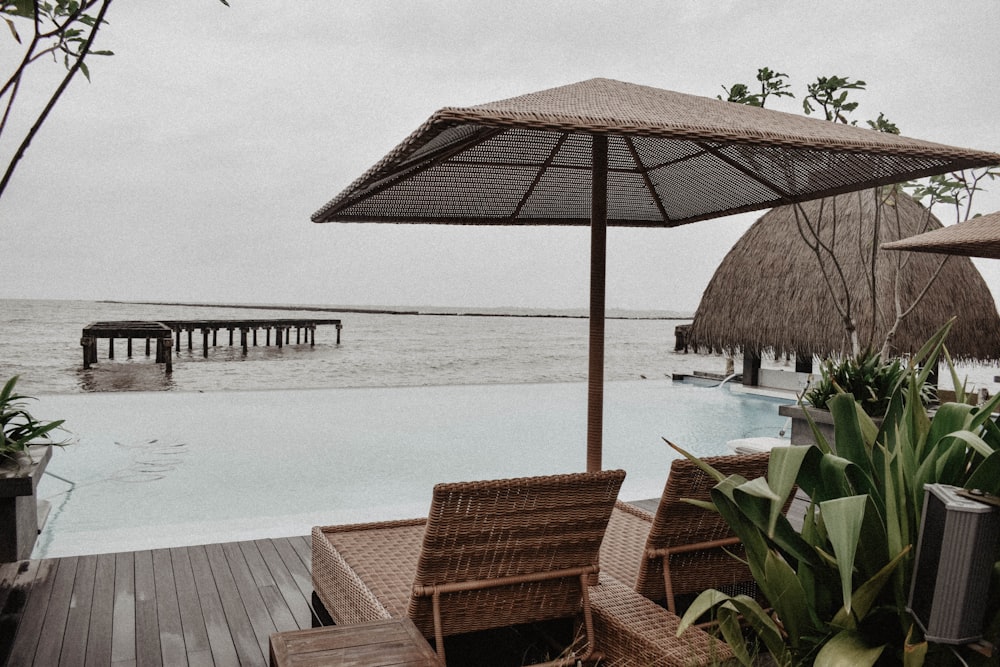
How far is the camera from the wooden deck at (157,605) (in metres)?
2.68

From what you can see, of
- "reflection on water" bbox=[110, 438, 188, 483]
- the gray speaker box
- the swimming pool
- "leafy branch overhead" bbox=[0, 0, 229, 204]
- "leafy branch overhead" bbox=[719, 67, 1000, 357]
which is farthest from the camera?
"reflection on water" bbox=[110, 438, 188, 483]

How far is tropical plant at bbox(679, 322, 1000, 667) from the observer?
4.05 ft

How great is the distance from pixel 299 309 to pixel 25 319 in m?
14.6

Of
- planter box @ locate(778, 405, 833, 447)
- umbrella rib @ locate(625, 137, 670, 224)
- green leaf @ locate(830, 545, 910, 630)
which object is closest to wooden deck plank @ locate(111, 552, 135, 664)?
green leaf @ locate(830, 545, 910, 630)

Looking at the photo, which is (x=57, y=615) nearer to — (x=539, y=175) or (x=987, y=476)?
(x=539, y=175)

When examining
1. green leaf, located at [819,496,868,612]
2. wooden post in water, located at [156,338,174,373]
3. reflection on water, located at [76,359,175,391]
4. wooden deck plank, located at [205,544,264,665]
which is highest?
green leaf, located at [819,496,868,612]

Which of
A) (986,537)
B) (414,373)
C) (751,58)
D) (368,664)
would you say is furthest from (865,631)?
(414,373)

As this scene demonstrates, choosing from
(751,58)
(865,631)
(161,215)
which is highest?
(751,58)

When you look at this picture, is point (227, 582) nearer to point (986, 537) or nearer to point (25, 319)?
point (986, 537)

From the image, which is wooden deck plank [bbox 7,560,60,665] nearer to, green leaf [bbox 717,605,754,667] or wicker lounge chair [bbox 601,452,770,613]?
wicker lounge chair [bbox 601,452,770,613]

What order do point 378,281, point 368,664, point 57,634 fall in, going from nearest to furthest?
point 368,664 → point 57,634 → point 378,281

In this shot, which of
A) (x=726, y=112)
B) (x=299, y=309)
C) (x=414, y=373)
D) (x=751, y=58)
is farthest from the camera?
(x=299, y=309)

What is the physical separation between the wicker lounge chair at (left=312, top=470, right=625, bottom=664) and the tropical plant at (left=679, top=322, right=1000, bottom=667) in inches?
29.6

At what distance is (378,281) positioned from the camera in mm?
36375
